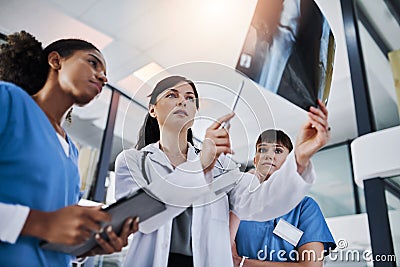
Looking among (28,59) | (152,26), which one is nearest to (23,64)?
(28,59)

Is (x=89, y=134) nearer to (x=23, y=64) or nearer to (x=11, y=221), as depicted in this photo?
(x=23, y=64)

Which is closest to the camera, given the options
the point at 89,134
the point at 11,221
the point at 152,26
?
the point at 11,221

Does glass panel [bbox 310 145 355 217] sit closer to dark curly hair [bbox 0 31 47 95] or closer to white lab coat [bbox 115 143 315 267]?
white lab coat [bbox 115 143 315 267]

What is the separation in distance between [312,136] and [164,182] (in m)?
0.25

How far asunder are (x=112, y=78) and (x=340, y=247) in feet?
4.25

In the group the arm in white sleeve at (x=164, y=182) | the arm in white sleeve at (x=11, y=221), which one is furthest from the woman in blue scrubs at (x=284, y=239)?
the arm in white sleeve at (x=11, y=221)

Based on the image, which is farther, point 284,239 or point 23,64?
point 284,239

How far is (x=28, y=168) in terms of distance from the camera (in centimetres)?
45

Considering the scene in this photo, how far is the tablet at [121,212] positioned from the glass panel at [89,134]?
134 cm

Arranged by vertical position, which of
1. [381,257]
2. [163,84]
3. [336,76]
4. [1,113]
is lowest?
[381,257]

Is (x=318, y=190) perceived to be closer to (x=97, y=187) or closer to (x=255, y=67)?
(x=97, y=187)

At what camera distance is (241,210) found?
697mm

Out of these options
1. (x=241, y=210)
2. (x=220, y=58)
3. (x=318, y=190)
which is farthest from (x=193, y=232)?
(x=318, y=190)

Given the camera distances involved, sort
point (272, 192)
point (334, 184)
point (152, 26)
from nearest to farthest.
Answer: point (272, 192) → point (152, 26) → point (334, 184)
